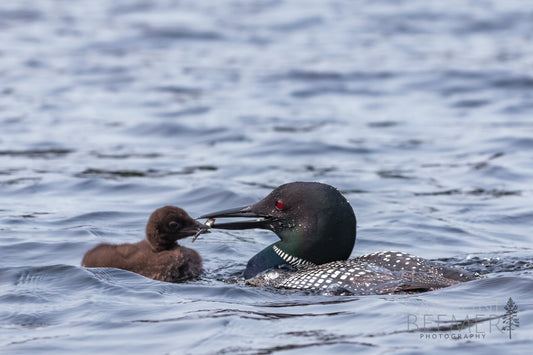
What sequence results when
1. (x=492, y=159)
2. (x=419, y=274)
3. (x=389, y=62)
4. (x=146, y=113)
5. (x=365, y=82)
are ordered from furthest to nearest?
(x=389, y=62)
(x=365, y=82)
(x=146, y=113)
(x=492, y=159)
(x=419, y=274)

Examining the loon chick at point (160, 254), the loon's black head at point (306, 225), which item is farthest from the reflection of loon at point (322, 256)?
the loon chick at point (160, 254)

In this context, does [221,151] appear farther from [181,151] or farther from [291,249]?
[291,249]

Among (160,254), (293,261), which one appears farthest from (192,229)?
(293,261)

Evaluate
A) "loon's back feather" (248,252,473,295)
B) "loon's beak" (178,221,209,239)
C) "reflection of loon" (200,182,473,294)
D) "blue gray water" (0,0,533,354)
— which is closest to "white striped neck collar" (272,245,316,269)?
"reflection of loon" (200,182,473,294)

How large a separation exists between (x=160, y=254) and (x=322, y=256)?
1.08 m

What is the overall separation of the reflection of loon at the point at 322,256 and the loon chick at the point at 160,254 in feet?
0.90

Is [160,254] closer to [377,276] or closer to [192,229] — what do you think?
[192,229]

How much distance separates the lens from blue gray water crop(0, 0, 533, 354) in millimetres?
4926

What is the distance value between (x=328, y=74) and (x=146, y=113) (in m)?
3.34

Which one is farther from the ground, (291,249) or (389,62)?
(389,62)

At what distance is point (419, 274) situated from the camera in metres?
5.49

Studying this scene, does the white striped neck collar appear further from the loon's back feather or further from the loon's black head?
the loon's back feather

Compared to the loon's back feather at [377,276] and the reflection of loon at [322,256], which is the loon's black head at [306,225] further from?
the loon's back feather at [377,276]

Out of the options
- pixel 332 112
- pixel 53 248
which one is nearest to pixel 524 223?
pixel 53 248
